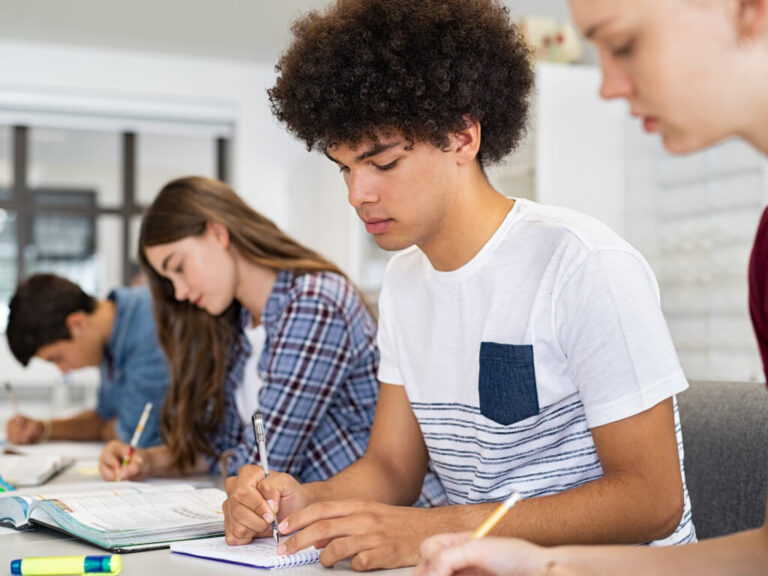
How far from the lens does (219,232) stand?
1893 mm

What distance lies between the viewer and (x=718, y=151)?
9.68 feet

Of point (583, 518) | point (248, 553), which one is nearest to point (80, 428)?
point (248, 553)

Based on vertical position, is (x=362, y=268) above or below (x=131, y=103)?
below

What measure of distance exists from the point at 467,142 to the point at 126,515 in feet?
2.22

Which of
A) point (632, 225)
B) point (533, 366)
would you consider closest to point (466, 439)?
point (533, 366)

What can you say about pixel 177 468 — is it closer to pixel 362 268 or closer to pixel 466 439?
pixel 466 439

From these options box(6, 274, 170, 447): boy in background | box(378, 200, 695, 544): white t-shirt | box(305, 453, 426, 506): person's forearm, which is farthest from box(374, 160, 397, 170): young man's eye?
box(6, 274, 170, 447): boy in background

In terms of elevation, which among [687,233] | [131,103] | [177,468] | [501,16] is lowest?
[177,468]

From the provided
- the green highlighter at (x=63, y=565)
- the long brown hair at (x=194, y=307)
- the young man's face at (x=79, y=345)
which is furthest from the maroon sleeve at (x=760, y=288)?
the young man's face at (x=79, y=345)

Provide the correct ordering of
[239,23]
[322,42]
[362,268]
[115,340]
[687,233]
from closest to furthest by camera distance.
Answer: [322,42] < [115,340] < [687,233] < [362,268] < [239,23]

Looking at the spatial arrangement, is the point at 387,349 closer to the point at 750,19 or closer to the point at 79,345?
the point at 750,19

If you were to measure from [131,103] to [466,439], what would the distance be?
5.08 metres

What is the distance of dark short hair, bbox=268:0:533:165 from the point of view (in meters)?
1.17

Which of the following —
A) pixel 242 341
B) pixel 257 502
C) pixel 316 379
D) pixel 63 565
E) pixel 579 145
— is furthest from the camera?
pixel 579 145
